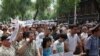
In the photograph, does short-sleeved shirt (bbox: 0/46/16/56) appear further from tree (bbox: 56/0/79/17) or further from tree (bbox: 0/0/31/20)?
tree (bbox: 0/0/31/20)

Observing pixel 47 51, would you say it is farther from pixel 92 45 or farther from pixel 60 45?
pixel 92 45

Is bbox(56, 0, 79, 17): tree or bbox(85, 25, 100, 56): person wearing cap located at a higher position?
bbox(85, 25, 100, 56): person wearing cap

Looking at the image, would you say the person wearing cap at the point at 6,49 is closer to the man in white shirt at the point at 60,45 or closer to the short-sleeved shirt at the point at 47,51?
the short-sleeved shirt at the point at 47,51

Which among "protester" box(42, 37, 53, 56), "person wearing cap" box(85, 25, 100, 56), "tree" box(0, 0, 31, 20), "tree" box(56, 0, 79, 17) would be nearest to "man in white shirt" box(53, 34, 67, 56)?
"protester" box(42, 37, 53, 56)

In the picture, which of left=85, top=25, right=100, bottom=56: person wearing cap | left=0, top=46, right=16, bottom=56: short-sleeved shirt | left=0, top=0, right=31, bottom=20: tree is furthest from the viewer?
left=0, top=0, right=31, bottom=20: tree

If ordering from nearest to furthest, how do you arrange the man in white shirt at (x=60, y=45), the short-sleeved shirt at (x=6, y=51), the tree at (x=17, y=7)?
1. the short-sleeved shirt at (x=6, y=51)
2. the man in white shirt at (x=60, y=45)
3. the tree at (x=17, y=7)

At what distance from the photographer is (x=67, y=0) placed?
6562 cm

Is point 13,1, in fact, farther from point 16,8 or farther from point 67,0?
point 67,0

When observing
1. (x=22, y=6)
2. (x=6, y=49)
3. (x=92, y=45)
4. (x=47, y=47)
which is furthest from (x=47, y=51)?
(x=22, y=6)

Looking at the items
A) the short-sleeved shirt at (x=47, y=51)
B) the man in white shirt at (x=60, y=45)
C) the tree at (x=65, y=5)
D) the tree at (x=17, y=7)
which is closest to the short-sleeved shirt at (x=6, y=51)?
the short-sleeved shirt at (x=47, y=51)

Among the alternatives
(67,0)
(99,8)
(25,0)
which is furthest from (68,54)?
(25,0)

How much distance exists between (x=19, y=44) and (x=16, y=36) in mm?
395

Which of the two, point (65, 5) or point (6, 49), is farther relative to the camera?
point (65, 5)

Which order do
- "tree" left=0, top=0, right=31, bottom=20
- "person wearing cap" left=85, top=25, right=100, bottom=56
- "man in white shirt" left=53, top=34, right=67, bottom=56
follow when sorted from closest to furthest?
"person wearing cap" left=85, top=25, right=100, bottom=56 → "man in white shirt" left=53, top=34, right=67, bottom=56 → "tree" left=0, top=0, right=31, bottom=20
